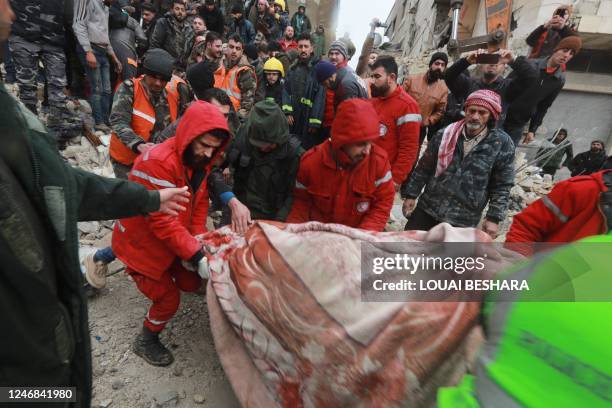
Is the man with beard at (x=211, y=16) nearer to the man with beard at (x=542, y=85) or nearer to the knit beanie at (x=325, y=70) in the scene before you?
the knit beanie at (x=325, y=70)

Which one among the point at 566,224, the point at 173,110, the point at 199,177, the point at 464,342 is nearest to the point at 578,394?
the point at 464,342

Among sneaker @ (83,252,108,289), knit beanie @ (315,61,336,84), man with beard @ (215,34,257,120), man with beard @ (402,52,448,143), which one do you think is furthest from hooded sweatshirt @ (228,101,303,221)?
man with beard @ (402,52,448,143)

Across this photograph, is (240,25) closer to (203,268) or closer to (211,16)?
(211,16)

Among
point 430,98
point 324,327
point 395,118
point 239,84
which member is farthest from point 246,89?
point 324,327

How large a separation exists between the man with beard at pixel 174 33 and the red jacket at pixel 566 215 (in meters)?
6.08

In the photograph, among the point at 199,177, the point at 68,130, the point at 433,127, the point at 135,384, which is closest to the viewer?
the point at 135,384

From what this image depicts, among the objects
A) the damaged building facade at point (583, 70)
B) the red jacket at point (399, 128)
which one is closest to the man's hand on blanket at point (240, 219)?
the red jacket at point (399, 128)

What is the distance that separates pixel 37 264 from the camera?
0.97 meters

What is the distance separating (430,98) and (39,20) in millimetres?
5094

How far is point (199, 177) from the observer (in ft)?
7.77

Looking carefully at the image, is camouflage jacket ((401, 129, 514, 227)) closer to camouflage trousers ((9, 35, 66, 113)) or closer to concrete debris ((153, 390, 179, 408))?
concrete debris ((153, 390, 179, 408))

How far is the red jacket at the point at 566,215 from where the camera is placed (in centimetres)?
189

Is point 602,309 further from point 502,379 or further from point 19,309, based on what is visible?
point 19,309

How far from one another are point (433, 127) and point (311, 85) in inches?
79.3
